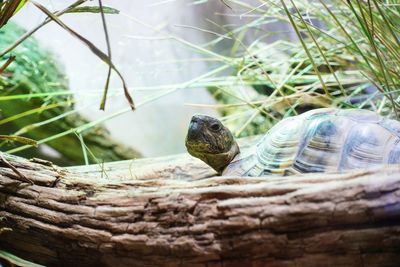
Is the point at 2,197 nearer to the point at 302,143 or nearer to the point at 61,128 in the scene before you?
the point at 302,143

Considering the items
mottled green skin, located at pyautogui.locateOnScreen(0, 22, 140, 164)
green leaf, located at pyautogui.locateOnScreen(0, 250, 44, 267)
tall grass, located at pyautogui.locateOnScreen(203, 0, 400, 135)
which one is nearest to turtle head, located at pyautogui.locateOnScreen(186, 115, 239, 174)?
tall grass, located at pyautogui.locateOnScreen(203, 0, 400, 135)

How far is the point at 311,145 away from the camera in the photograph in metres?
1.12

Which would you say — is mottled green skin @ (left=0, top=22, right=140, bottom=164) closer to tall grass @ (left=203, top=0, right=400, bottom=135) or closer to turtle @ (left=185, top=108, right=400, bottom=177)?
tall grass @ (left=203, top=0, right=400, bottom=135)

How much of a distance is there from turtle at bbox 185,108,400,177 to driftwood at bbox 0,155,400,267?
0.35m

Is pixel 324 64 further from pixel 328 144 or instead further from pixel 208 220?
pixel 208 220

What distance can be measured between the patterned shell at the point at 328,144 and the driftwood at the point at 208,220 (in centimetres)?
35

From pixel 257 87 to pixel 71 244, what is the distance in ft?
5.10

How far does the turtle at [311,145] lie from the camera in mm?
1058

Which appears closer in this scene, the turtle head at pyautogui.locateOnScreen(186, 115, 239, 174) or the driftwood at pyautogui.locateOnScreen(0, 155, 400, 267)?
the driftwood at pyautogui.locateOnScreen(0, 155, 400, 267)

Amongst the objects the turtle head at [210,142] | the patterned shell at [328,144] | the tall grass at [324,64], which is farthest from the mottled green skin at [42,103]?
the patterned shell at [328,144]

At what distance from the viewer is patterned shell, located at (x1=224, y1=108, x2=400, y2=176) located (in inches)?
41.4

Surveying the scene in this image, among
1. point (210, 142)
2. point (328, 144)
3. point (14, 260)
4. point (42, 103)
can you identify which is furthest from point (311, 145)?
point (42, 103)

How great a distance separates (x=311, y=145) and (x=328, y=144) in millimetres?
42

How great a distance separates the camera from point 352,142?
1.08 m
